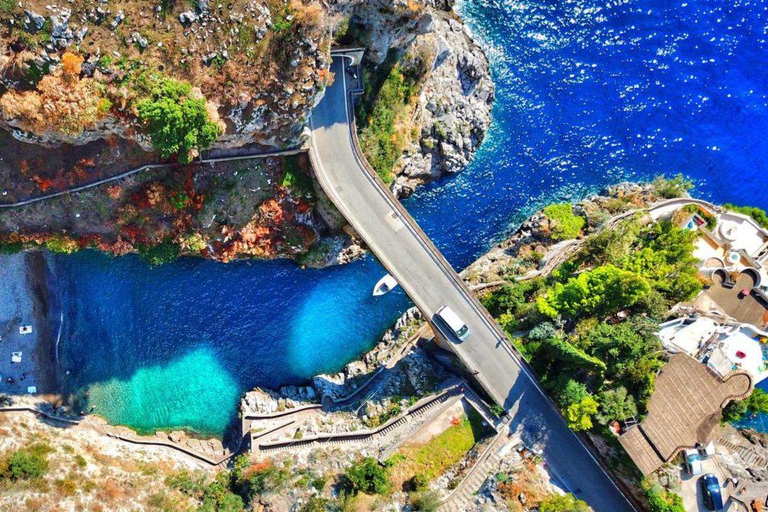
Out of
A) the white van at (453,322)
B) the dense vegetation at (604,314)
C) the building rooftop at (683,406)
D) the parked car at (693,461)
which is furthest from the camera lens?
the white van at (453,322)

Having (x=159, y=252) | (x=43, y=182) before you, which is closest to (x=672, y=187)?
(x=159, y=252)

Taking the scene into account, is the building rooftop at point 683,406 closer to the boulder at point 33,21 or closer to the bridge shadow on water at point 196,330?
the bridge shadow on water at point 196,330

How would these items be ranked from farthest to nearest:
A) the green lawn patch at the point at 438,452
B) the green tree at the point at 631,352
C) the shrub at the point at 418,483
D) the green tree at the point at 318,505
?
the green lawn patch at the point at 438,452 < the shrub at the point at 418,483 < the green tree at the point at 318,505 < the green tree at the point at 631,352

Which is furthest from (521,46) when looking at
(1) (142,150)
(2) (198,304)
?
(2) (198,304)

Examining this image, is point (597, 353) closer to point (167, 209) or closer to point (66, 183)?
point (167, 209)

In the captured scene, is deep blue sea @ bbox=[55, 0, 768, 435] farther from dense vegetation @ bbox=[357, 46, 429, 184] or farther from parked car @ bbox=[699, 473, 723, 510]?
parked car @ bbox=[699, 473, 723, 510]

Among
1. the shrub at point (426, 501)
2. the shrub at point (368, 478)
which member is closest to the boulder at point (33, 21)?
the shrub at point (368, 478)

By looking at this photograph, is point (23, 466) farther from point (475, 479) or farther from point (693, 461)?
point (693, 461)
